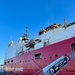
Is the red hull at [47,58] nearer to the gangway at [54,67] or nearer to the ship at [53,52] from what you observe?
the ship at [53,52]

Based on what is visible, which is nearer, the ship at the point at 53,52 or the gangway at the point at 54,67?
the gangway at the point at 54,67

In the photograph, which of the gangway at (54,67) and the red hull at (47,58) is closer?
the gangway at (54,67)

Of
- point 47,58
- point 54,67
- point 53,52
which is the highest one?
point 53,52

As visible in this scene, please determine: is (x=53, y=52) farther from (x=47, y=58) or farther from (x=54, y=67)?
(x=54, y=67)

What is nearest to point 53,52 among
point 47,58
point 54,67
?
point 47,58

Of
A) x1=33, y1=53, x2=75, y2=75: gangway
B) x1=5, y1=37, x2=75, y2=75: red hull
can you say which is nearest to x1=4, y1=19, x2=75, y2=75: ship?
x1=5, y1=37, x2=75, y2=75: red hull

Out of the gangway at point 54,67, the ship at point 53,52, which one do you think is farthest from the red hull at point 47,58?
the gangway at point 54,67

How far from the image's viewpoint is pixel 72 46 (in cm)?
882

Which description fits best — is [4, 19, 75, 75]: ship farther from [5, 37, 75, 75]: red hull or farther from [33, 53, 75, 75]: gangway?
[33, 53, 75, 75]: gangway

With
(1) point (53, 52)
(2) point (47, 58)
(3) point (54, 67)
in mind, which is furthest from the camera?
(2) point (47, 58)

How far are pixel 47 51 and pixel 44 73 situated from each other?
5419 millimetres

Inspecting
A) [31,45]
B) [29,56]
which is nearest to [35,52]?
[29,56]

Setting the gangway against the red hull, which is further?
the red hull

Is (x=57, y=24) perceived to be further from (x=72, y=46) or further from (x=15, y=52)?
(x=15, y=52)
